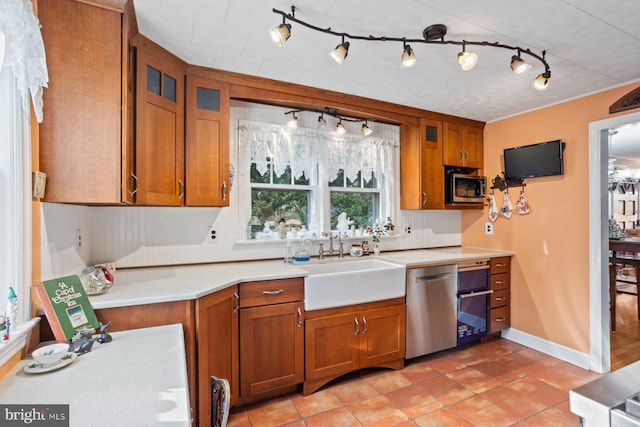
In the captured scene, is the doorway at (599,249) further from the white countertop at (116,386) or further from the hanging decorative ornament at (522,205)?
the white countertop at (116,386)

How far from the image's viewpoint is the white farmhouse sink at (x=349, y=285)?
227 cm

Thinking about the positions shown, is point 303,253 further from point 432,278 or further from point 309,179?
point 432,278

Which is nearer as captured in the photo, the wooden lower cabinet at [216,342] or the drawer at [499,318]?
the wooden lower cabinet at [216,342]

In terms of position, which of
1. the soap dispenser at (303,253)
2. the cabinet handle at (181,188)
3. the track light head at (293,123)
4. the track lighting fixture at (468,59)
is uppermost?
the track lighting fixture at (468,59)

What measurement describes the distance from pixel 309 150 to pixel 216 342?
1.86 m

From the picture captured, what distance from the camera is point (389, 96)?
284 cm

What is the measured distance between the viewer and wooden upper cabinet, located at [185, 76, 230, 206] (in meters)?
2.22

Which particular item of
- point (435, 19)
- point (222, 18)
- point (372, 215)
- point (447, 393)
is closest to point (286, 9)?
point (222, 18)

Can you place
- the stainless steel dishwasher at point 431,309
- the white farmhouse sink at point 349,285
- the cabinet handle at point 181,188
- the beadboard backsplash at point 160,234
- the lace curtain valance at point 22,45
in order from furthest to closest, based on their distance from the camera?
1. the stainless steel dishwasher at point 431,309
2. the white farmhouse sink at point 349,285
3. the cabinet handle at point 181,188
4. the beadboard backsplash at point 160,234
5. the lace curtain valance at point 22,45

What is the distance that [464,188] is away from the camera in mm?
3488

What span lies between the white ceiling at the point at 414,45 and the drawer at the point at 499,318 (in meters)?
2.13

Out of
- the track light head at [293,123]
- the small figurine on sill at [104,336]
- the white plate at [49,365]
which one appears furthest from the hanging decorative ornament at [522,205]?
the white plate at [49,365]

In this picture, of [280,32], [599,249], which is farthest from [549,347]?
[280,32]

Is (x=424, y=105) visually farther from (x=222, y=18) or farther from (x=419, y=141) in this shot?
(x=222, y=18)
